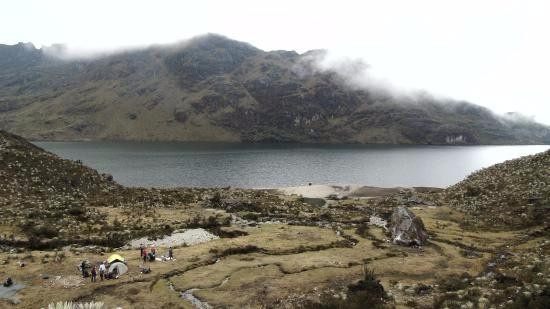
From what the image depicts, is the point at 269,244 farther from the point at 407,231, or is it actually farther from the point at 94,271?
the point at 94,271

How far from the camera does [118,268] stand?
3525cm

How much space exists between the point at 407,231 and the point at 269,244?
16710 millimetres

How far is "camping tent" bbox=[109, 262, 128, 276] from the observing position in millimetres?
34653

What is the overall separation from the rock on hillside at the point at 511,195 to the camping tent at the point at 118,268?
50.3 m

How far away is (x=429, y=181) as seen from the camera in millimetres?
169500

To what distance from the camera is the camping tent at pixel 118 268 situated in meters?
34.7

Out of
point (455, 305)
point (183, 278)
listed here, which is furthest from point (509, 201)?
point (183, 278)

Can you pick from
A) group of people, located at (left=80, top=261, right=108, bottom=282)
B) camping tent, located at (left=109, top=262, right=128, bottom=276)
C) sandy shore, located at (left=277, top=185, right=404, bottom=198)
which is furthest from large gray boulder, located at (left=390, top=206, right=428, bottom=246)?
sandy shore, located at (left=277, top=185, right=404, bottom=198)

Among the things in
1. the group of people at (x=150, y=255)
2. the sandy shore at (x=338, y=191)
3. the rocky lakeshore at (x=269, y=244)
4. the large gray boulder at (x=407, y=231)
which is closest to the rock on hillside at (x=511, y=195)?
the rocky lakeshore at (x=269, y=244)

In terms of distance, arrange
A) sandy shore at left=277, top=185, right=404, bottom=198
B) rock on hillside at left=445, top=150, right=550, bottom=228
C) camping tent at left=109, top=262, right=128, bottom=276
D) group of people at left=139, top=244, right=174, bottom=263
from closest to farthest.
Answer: camping tent at left=109, top=262, right=128, bottom=276
group of people at left=139, top=244, right=174, bottom=263
rock on hillside at left=445, top=150, right=550, bottom=228
sandy shore at left=277, top=185, right=404, bottom=198

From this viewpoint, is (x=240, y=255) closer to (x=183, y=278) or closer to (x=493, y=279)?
(x=183, y=278)

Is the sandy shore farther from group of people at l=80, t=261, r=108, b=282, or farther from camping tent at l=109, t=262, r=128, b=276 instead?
group of people at l=80, t=261, r=108, b=282

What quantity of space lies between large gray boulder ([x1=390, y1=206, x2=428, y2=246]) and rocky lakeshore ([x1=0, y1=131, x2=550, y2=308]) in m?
0.14

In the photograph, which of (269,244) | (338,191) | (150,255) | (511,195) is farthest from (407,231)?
(338,191)
